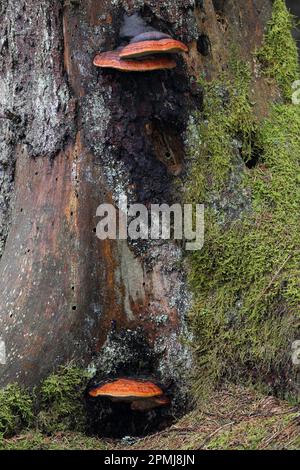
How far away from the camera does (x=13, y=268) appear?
4.84m

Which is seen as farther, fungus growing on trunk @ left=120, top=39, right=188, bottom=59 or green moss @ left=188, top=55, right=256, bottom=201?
green moss @ left=188, top=55, right=256, bottom=201

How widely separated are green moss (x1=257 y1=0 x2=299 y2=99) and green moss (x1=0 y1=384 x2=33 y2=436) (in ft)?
9.61

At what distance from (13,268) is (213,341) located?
1.41 metres

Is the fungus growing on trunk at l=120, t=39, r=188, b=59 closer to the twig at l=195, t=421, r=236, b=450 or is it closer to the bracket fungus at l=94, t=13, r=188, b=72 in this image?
the bracket fungus at l=94, t=13, r=188, b=72

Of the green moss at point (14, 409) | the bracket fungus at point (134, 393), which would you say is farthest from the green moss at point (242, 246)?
Answer: the green moss at point (14, 409)

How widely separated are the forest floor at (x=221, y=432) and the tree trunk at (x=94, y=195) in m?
0.32

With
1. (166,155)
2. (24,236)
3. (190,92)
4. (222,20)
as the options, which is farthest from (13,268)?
(222,20)

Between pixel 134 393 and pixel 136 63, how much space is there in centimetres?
197

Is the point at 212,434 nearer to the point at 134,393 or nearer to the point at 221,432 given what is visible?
the point at 221,432

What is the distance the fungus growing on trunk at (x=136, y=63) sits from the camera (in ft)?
14.4

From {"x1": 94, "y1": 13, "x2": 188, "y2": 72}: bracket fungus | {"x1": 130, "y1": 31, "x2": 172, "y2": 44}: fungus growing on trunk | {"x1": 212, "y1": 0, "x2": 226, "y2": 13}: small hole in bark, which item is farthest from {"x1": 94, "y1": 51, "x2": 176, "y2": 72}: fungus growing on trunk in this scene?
{"x1": 212, "y1": 0, "x2": 226, "y2": 13}: small hole in bark

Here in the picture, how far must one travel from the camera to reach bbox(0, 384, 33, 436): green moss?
4438 mm

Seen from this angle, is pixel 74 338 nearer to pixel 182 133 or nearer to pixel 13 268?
pixel 13 268

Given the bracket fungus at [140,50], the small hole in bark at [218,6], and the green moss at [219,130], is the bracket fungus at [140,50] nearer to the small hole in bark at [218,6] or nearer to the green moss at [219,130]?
the green moss at [219,130]
